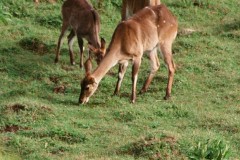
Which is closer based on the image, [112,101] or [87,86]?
[87,86]

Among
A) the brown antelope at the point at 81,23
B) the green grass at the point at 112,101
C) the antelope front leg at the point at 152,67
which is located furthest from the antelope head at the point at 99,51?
the antelope front leg at the point at 152,67

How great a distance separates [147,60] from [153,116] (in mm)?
3034

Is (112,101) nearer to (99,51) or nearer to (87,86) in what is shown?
(87,86)

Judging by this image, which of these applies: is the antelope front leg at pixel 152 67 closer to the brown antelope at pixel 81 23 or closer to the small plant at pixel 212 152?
the brown antelope at pixel 81 23

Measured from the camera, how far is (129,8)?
43.3ft

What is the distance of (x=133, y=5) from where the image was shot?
42.9ft

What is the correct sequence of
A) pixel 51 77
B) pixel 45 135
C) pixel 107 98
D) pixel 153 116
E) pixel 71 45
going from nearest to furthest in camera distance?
1. pixel 45 135
2. pixel 153 116
3. pixel 107 98
4. pixel 51 77
5. pixel 71 45

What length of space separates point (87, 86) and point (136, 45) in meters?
1.07

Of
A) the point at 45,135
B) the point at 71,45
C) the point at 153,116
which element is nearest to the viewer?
the point at 45,135

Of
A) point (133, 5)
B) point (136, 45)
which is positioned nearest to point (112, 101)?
point (136, 45)

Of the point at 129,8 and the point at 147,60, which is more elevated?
the point at 129,8

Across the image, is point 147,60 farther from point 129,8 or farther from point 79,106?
point 79,106

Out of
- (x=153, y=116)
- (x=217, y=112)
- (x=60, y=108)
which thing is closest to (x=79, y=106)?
(x=60, y=108)

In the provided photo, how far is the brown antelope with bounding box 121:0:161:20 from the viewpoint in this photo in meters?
12.9
